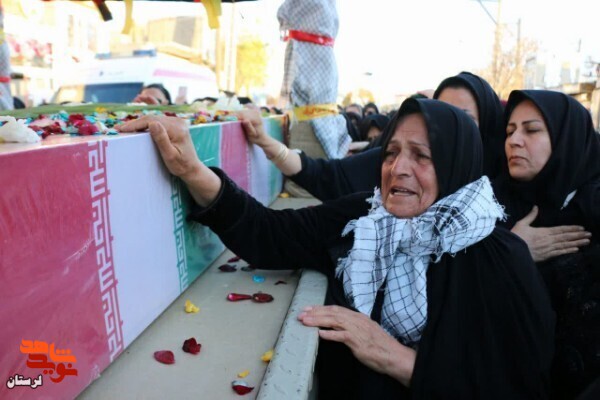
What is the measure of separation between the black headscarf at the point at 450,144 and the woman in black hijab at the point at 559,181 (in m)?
0.69

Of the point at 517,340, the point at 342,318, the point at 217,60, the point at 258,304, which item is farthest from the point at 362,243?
the point at 217,60

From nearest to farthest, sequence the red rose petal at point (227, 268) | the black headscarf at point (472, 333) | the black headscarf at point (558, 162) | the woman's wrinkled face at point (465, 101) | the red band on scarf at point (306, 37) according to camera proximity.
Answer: the black headscarf at point (472, 333) → the red rose petal at point (227, 268) → the black headscarf at point (558, 162) → the woman's wrinkled face at point (465, 101) → the red band on scarf at point (306, 37)

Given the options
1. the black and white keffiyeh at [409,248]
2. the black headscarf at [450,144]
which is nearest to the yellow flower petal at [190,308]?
the black and white keffiyeh at [409,248]

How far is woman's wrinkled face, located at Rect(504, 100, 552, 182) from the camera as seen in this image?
7.93ft

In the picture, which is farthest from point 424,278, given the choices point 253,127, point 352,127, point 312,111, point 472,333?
point 352,127

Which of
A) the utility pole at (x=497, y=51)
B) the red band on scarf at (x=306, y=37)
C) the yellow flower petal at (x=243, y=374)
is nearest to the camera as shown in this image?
the yellow flower petal at (x=243, y=374)

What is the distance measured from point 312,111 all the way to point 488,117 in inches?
52.7

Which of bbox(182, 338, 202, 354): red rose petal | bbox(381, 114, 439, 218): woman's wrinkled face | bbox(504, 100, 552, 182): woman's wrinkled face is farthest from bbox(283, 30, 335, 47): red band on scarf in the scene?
bbox(182, 338, 202, 354): red rose petal

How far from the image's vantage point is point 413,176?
1670 mm

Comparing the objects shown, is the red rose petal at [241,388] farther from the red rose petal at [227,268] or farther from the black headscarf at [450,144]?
the black headscarf at [450,144]

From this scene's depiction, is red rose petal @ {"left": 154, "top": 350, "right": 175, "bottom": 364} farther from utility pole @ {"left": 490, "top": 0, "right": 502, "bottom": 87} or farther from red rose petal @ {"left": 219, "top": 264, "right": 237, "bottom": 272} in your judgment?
utility pole @ {"left": 490, "top": 0, "right": 502, "bottom": 87}

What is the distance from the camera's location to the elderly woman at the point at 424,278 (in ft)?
4.80

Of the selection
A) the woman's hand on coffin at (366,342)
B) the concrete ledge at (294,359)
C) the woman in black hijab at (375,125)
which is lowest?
the woman's hand on coffin at (366,342)

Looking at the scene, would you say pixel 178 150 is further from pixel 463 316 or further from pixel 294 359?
pixel 463 316
